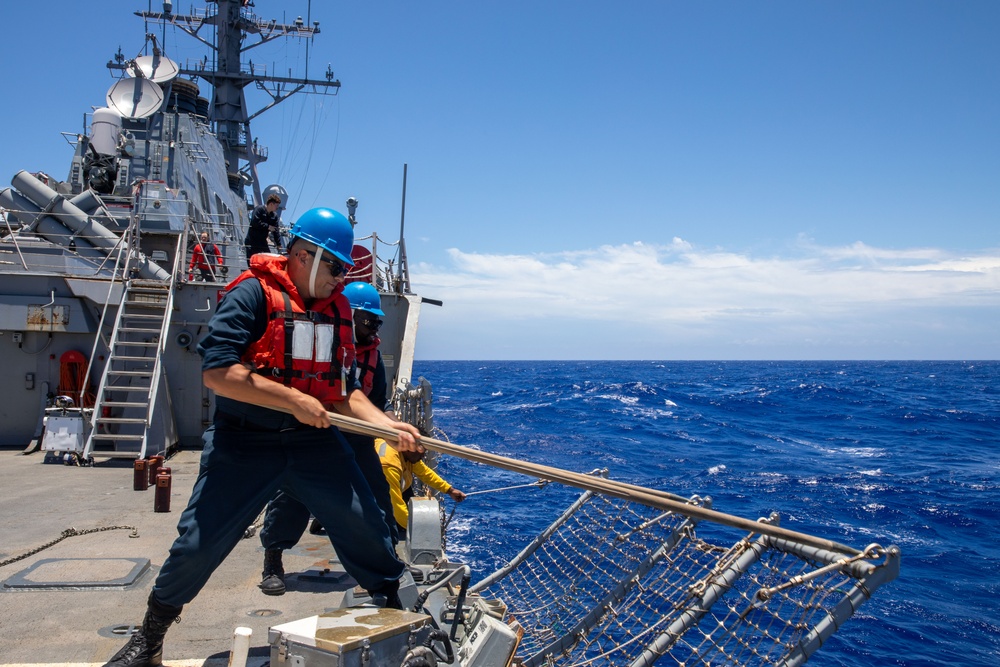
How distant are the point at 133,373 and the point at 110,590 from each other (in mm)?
5976

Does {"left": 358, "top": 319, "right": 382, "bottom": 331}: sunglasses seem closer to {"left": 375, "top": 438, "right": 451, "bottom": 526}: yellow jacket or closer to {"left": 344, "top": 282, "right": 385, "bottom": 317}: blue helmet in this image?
{"left": 344, "top": 282, "right": 385, "bottom": 317}: blue helmet

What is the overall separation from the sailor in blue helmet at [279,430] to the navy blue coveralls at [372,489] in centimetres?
86

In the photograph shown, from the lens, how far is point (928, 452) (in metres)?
23.5

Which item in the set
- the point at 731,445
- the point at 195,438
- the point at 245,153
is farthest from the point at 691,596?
the point at 245,153

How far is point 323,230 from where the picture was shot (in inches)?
127

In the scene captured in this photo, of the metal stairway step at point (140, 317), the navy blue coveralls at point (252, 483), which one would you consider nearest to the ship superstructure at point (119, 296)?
the metal stairway step at point (140, 317)

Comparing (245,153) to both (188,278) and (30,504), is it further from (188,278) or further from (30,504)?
(30,504)

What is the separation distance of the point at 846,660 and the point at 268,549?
6232mm

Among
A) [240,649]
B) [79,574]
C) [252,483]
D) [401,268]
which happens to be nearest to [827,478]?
[401,268]

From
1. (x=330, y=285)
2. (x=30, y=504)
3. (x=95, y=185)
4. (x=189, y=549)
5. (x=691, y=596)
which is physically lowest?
(x=30, y=504)

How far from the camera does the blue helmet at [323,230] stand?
3.21 metres

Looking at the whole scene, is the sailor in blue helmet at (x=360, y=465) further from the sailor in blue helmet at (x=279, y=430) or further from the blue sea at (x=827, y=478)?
the blue sea at (x=827, y=478)

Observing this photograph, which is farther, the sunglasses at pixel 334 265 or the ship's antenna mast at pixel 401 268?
the ship's antenna mast at pixel 401 268

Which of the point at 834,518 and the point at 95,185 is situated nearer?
the point at 834,518
